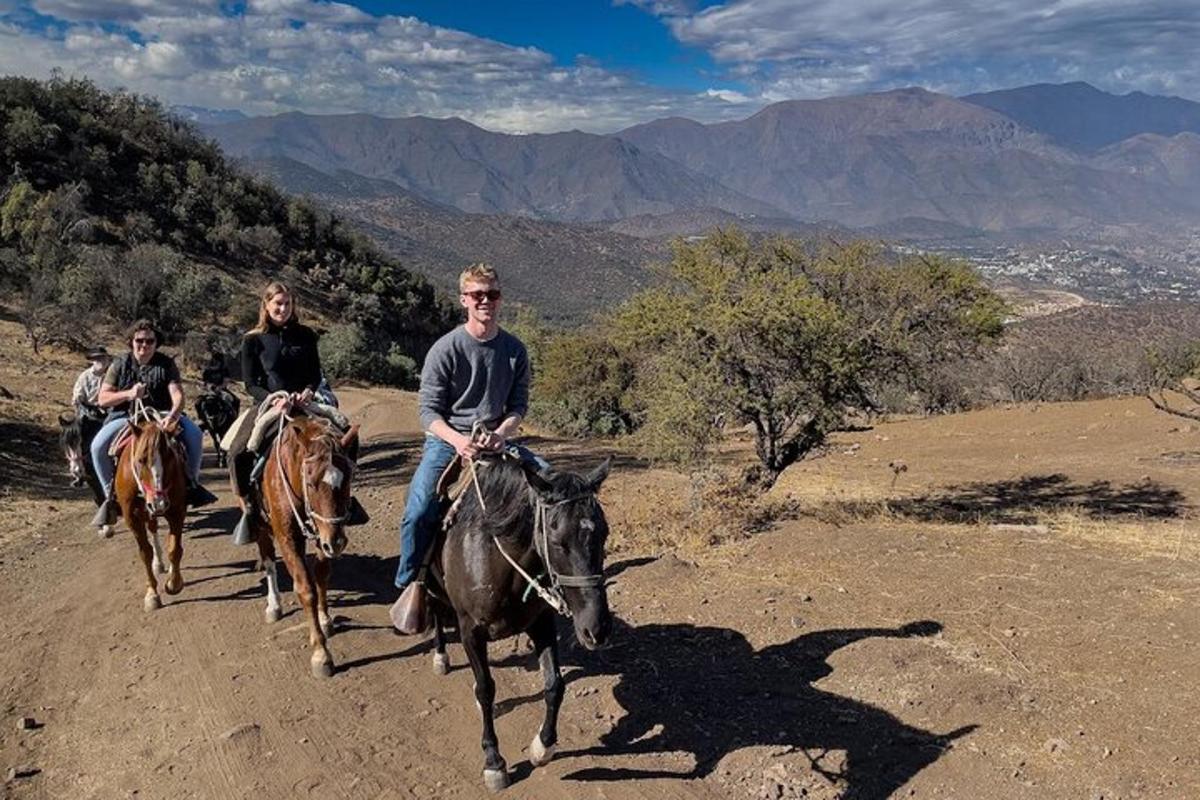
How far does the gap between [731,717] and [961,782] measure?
1610 millimetres

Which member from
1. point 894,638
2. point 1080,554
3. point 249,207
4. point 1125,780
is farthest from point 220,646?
point 249,207

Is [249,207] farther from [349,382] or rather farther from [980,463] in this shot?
[980,463]

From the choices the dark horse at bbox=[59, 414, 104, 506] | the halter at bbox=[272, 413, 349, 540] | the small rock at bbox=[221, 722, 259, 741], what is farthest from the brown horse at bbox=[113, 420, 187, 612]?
the small rock at bbox=[221, 722, 259, 741]

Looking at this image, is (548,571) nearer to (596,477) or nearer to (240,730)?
(596,477)

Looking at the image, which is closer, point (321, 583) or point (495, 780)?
point (495, 780)

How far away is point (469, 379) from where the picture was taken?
18.6 ft

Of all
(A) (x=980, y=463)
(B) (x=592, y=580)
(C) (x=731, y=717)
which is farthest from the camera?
(A) (x=980, y=463)

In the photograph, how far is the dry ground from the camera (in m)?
5.14

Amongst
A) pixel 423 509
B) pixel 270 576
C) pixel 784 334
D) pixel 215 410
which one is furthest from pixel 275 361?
pixel 784 334

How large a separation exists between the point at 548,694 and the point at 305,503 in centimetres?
279

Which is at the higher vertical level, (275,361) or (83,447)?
(275,361)

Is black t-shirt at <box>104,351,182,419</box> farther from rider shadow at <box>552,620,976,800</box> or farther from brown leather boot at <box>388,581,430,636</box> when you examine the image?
rider shadow at <box>552,620,976,800</box>

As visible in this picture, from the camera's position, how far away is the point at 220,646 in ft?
23.5

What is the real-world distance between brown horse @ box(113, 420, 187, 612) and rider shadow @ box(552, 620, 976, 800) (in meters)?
4.52
